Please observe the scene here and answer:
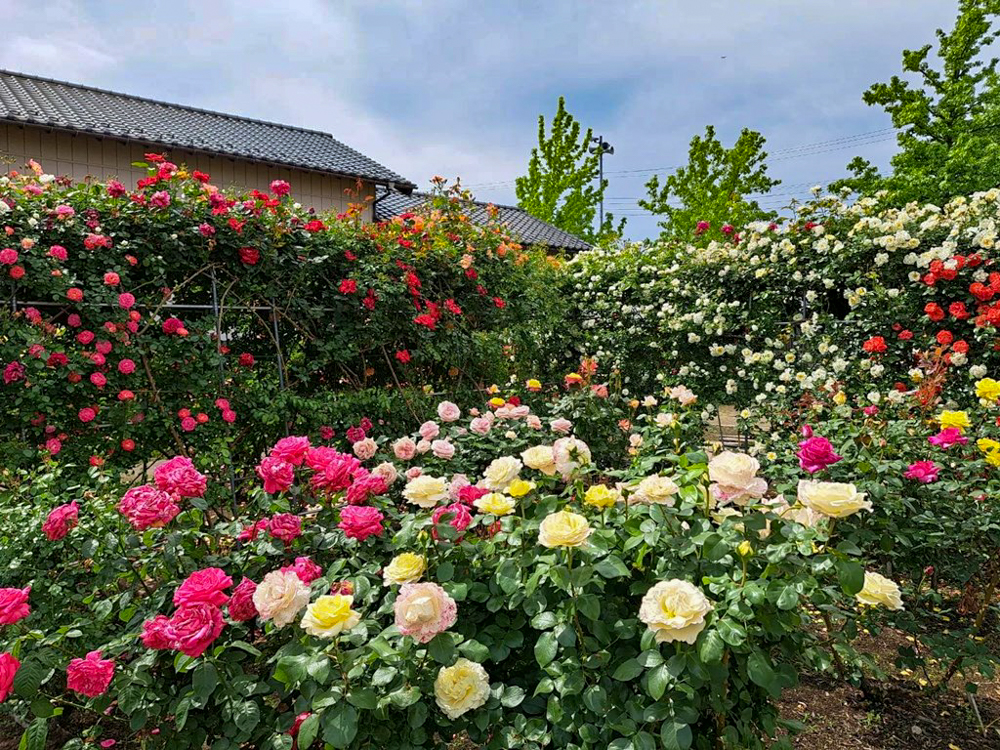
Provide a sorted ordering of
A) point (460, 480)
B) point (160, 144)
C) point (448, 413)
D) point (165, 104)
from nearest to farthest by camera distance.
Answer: point (460, 480) → point (448, 413) → point (160, 144) → point (165, 104)

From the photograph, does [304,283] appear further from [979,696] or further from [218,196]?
[979,696]

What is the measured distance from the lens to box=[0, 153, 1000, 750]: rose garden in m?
1.18

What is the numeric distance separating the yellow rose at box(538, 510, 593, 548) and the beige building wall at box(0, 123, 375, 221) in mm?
5990

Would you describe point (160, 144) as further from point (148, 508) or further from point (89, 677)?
point (89, 677)

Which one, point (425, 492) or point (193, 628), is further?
point (425, 492)

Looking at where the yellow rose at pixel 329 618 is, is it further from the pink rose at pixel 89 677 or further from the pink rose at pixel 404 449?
the pink rose at pixel 404 449

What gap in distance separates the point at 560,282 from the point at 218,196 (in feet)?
10.5

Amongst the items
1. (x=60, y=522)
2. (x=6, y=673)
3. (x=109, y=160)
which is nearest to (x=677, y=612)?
(x=6, y=673)

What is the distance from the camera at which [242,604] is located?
1272 millimetres

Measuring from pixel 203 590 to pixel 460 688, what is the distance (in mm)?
555

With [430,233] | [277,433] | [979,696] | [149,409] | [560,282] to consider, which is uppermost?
[430,233]

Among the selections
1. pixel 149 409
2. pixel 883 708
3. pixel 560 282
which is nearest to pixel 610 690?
pixel 883 708

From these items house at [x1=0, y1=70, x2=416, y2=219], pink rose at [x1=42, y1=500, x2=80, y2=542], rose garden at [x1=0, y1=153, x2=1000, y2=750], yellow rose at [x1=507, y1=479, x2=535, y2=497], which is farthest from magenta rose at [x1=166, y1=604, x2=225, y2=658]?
house at [x1=0, y1=70, x2=416, y2=219]

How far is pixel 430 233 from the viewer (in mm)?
4121
